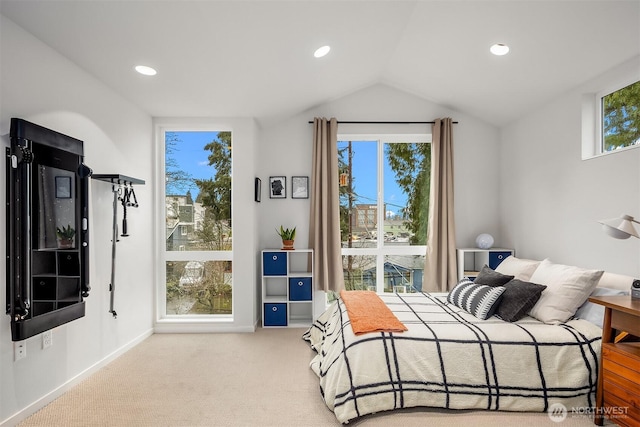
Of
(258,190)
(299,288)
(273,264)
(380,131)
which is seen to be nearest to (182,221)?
(258,190)

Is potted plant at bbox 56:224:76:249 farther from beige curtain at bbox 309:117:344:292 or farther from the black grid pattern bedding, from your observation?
beige curtain at bbox 309:117:344:292

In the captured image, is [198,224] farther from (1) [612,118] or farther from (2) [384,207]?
(1) [612,118]

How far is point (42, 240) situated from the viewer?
7.36 ft

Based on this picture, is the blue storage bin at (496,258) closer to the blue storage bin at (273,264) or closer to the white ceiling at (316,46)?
the white ceiling at (316,46)

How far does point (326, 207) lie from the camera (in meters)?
4.33

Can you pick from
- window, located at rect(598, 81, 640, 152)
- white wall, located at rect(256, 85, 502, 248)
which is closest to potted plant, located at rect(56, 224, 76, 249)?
white wall, located at rect(256, 85, 502, 248)

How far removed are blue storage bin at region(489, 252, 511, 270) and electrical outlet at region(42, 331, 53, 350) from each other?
4.23 meters

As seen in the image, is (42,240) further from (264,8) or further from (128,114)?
(264,8)

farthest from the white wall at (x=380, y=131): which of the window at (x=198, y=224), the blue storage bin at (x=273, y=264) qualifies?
the window at (x=198, y=224)

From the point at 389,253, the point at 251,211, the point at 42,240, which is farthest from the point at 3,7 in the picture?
the point at 389,253

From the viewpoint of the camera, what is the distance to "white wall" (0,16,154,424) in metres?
2.13

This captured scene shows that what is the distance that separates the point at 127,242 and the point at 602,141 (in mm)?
4468

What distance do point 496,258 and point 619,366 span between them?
2184 mm

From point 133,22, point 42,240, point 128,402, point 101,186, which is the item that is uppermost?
point 133,22
